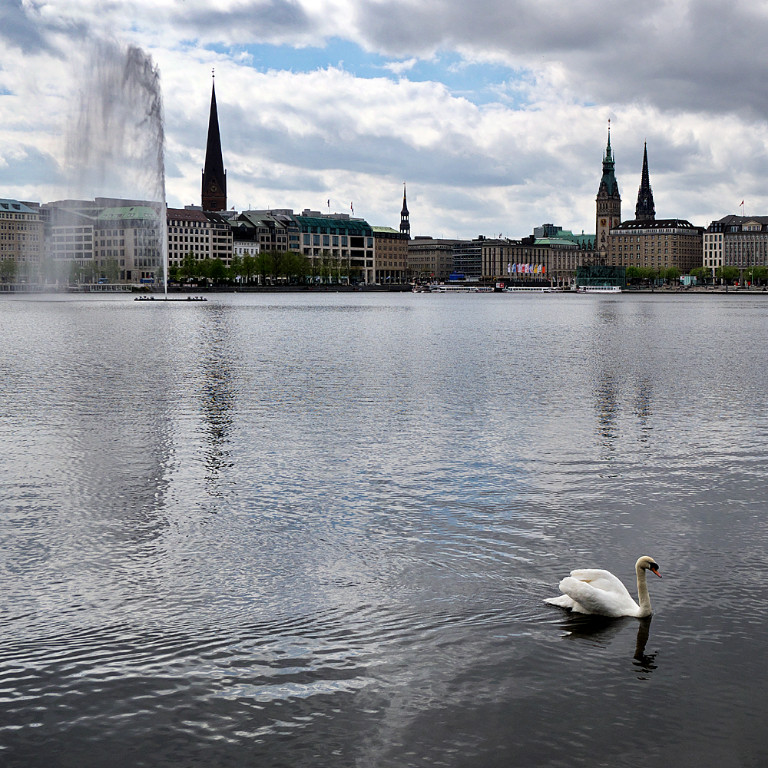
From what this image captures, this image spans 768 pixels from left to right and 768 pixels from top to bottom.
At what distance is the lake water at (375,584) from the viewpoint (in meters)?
8.54

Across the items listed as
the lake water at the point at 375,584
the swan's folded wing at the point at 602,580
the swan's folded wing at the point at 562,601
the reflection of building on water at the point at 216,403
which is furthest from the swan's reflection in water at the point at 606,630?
the reflection of building on water at the point at 216,403

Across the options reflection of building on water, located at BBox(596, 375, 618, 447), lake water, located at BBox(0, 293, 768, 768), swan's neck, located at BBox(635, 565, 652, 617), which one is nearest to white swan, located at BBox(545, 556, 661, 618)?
swan's neck, located at BBox(635, 565, 652, 617)

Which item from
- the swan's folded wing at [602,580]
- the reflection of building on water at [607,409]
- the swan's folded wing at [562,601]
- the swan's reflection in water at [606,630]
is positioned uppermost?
the reflection of building on water at [607,409]

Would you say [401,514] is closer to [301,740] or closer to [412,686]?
[412,686]

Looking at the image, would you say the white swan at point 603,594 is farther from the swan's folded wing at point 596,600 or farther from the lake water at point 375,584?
the lake water at point 375,584

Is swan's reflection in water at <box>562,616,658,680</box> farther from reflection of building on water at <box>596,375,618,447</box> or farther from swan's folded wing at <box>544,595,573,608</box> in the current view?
reflection of building on water at <box>596,375,618,447</box>

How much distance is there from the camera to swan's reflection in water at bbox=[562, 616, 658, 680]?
33.7 feet

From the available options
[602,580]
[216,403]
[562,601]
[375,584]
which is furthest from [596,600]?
[216,403]

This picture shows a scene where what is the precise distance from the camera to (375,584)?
12.1 metres

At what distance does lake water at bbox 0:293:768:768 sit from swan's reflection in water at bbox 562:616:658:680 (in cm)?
4

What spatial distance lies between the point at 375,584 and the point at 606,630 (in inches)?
110

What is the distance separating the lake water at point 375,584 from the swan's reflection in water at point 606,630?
4 cm

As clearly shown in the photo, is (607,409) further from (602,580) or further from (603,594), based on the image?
(603,594)

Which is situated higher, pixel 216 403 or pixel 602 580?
pixel 216 403
